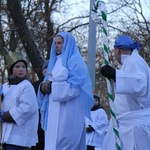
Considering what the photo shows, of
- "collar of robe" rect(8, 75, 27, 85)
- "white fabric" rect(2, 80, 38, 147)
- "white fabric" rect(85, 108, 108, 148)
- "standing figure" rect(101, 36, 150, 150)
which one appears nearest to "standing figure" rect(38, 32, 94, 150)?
"white fabric" rect(2, 80, 38, 147)

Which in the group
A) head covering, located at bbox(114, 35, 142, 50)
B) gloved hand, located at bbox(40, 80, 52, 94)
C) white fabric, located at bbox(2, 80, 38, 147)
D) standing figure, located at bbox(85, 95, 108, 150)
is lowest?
standing figure, located at bbox(85, 95, 108, 150)

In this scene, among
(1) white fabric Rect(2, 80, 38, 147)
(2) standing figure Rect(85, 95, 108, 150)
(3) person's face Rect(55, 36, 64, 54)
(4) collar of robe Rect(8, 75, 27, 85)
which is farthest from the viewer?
(2) standing figure Rect(85, 95, 108, 150)

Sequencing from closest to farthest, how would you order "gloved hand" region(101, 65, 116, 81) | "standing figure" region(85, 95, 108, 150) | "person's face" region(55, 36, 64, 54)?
"gloved hand" region(101, 65, 116, 81) < "person's face" region(55, 36, 64, 54) < "standing figure" region(85, 95, 108, 150)

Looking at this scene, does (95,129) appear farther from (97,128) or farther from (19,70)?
(19,70)

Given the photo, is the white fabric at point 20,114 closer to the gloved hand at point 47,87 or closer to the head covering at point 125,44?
the gloved hand at point 47,87

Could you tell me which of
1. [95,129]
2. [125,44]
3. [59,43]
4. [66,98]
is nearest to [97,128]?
[95,129]

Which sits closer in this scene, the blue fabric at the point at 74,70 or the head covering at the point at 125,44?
the head covering at the point at 125,44

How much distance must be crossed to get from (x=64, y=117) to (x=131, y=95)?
1131mm

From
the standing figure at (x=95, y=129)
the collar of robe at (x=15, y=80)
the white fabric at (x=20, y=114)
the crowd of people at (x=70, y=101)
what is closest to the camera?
the crowd of people at (x=70, y=101)

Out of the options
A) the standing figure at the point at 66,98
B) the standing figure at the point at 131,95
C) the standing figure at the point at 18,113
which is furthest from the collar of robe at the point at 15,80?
the standing figure at the point at 131,95

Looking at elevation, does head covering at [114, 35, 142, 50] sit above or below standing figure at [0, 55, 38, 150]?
above

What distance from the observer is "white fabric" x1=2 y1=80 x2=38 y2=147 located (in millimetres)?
6777

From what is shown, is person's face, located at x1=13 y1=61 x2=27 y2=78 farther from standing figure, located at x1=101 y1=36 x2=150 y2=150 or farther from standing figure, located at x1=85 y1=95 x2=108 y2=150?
standing figure, located at x1=85 y1=95 x2=108 y2=150

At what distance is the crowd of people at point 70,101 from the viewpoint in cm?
552
